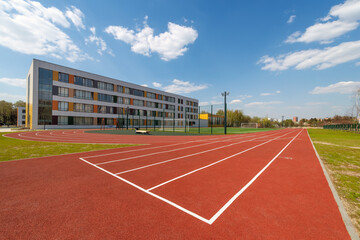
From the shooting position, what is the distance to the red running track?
8.87ft

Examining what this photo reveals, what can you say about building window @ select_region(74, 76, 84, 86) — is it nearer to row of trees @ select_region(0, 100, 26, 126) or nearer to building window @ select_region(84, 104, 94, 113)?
building window @ select_region(84, 104, 94, 113)

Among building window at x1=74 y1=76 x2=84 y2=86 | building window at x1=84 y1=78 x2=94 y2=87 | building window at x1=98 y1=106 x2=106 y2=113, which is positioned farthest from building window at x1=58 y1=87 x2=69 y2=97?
building window at x1=98 y1=106 x2=106 y2=113

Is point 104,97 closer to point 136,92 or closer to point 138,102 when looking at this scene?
point 136,92

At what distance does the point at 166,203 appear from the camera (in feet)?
12.0

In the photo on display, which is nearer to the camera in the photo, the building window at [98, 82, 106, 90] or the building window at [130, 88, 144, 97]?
the building window at [98, 82, 106, 90]

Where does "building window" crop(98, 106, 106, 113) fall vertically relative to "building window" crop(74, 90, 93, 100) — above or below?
below

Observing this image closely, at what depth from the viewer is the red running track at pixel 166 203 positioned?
2.70 metres

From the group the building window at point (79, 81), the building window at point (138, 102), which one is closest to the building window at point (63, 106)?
the building window at point (79, 81)

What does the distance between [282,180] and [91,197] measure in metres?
5.96

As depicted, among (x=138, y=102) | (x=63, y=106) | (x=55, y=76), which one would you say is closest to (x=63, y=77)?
(x=55, y=76)

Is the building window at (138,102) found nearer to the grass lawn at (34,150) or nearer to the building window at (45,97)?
the building window at (45,97)

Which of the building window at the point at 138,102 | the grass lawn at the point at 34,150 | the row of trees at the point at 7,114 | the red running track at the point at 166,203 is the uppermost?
the building window at the point at 138,102

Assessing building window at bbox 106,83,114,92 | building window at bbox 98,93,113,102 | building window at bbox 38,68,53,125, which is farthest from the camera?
building window at bbox 106,83,114,92

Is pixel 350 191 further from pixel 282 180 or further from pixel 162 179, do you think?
pixel 162 179
